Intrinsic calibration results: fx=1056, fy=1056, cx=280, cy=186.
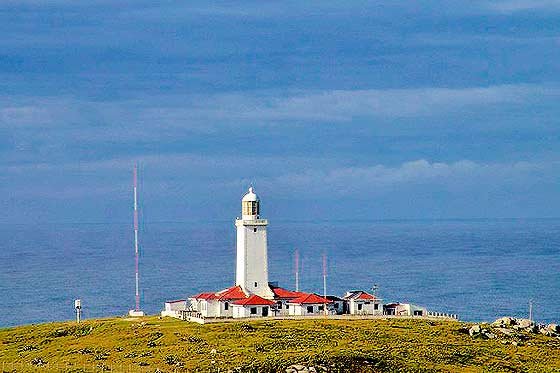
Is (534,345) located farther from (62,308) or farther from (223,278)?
(223,278)

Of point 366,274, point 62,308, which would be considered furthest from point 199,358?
point 366,274

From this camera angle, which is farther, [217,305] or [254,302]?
[217,305]

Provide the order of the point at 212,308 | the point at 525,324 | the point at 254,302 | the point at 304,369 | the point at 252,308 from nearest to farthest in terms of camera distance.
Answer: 1. the point at 304,369
2. the point at 525,324
3. the point at 252,308
4. the point at 254,302
5. the point at 212,308

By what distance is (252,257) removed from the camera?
92.2m

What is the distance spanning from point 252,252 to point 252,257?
464mm

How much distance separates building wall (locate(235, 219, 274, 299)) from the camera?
302ft

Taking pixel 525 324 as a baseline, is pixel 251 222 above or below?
above

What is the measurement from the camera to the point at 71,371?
67125 mm

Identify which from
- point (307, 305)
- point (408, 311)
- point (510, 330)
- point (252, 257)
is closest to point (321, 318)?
point (307, 305)

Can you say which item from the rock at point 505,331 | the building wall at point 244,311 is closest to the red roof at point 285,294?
the building wall at point 244,311

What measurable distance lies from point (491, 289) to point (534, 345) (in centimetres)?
8346

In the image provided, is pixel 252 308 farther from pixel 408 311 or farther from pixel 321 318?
pixel 408 311

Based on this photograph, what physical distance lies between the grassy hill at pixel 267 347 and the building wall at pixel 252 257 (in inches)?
362

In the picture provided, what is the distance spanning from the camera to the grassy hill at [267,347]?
68.4 m
